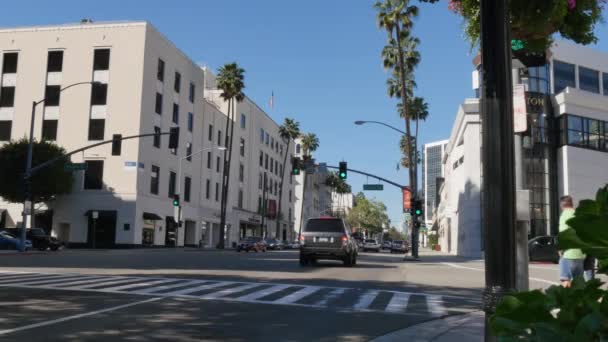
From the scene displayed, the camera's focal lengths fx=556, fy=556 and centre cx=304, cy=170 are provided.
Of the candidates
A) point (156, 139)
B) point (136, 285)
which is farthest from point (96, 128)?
point (136, 285)

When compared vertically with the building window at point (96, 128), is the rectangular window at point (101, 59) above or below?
above

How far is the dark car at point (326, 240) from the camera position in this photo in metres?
22.4

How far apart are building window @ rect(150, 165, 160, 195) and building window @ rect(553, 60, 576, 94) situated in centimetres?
3919

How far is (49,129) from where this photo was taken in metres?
47.1

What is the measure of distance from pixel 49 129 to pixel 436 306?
145 ft

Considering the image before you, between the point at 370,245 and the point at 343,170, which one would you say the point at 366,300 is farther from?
the point at 370,245

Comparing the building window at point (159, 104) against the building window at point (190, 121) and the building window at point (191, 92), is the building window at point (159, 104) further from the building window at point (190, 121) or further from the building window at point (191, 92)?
the building window at point (191, 92)

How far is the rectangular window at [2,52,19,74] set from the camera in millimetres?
48312

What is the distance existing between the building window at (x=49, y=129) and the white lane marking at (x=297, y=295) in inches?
1574

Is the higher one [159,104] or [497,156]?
[159,104]

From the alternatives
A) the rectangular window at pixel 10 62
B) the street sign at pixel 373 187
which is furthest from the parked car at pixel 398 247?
the rectangular window at pixel 10 62

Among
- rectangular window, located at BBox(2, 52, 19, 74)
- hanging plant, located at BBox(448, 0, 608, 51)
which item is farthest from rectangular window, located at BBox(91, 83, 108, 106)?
hanging plant, located at BBox(448, 0, 608, 51)

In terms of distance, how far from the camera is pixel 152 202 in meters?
47.9

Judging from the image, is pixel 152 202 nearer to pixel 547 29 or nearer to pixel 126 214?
pixel 126 214
